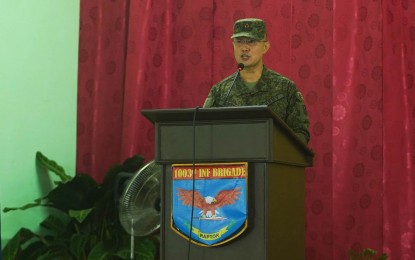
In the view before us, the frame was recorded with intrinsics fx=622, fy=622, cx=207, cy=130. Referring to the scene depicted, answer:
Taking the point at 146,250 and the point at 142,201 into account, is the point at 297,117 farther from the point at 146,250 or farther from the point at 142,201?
the point at 146,250

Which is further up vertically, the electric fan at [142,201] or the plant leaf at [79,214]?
the electric fan at [142,201]

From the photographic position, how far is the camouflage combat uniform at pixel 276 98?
2924mm

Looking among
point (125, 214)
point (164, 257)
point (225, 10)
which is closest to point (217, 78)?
point (225, 10)

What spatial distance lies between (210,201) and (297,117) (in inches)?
29.7

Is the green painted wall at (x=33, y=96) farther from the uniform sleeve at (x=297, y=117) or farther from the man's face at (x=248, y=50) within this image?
the uniform sleeve at (x=297, y=117)

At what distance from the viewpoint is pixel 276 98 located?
2941 millimetres

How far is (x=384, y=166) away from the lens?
4.17 meters

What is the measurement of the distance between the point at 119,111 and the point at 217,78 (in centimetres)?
83

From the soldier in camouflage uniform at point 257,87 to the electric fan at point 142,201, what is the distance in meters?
0.63

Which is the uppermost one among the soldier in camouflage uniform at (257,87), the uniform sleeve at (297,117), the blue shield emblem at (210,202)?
the soldier in camouflage uniform at (257,87)

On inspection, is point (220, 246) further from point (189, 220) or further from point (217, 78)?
point (217, 78)

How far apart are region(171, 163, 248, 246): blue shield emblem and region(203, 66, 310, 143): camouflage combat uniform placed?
636 millimetres

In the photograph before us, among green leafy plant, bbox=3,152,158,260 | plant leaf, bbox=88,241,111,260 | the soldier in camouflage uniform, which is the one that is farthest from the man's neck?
plant leaf, bbox=88,241,111,260

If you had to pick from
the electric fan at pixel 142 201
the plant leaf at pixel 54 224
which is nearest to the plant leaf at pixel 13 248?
the plant leaf at pixel 54 224
